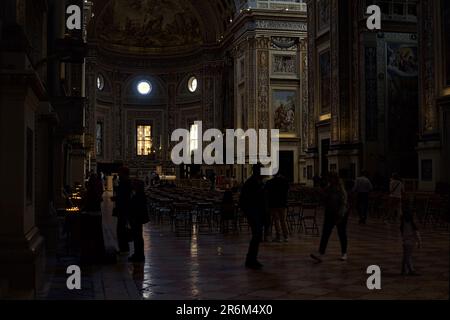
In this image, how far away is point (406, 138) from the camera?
26.1m

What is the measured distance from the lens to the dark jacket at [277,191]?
1403 cm

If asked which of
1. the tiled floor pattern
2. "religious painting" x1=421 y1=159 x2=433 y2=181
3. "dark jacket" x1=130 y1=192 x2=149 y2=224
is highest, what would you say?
"religious painting" x1=421 y1=159 x2=433 y2=181

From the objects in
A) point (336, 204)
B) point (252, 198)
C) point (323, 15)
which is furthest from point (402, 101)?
point (252, 198)

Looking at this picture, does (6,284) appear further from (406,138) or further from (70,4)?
(406,138)

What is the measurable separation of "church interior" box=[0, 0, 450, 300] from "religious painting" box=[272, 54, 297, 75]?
0.08 m

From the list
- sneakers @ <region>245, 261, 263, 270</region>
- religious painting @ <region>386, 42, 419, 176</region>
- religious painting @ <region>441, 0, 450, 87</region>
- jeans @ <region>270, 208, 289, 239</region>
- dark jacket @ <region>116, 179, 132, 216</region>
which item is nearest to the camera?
sneakers @ <region>245, 261, 263, 270</region>

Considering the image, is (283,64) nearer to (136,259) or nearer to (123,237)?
(123,237)

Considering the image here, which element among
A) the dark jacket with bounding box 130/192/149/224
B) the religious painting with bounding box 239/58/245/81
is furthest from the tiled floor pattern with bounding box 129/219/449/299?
the religious painting with bounding box 239/58/245/81

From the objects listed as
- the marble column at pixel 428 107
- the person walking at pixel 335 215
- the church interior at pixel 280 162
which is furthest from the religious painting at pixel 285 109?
the person walking at pixel 335 215

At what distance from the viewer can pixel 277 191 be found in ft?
46.4

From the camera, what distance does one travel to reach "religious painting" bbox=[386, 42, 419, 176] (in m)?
25.9

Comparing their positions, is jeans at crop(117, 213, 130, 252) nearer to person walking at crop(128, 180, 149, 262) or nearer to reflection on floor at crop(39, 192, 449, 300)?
reflection on floor at crop(39, 192, 449, 300)

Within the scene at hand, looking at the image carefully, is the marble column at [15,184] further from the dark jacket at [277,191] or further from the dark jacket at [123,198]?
the dark jacket at [277,191]

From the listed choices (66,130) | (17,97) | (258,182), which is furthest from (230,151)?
(17,97)
